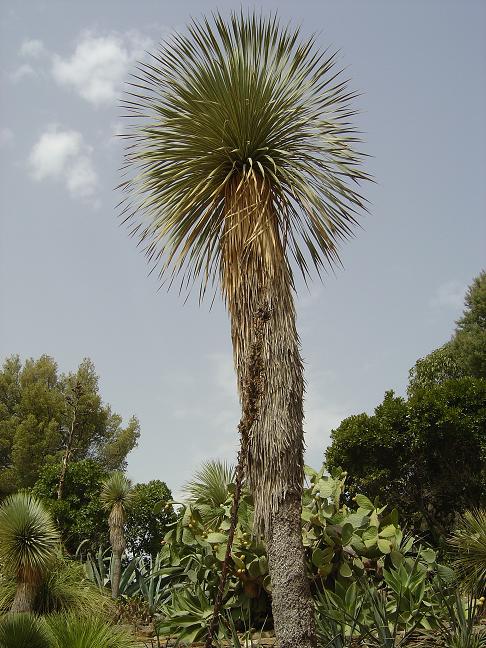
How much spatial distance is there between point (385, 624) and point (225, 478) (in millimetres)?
3921

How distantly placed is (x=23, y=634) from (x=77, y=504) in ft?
39.3

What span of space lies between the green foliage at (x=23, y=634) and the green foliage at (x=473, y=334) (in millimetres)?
21924

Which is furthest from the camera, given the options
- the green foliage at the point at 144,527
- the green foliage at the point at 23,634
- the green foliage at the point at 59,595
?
the green foliage at the point at 144,527

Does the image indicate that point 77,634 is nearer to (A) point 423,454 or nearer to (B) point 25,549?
(B) point 25,549

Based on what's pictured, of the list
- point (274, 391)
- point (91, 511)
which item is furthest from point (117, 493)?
point (274, 391)

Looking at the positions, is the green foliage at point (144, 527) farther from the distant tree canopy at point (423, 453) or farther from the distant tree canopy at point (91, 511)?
the distant tree canopy at point (423, 453)

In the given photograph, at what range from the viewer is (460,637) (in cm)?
646


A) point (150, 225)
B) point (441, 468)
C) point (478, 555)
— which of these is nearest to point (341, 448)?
point (441, 468)

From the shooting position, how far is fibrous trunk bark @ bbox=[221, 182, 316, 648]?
20.6 feet

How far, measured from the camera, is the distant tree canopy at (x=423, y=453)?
14805 millimetres

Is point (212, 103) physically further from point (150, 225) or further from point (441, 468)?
→ point (441, 468)

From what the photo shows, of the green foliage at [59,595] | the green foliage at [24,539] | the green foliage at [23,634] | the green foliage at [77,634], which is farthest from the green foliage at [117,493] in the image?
the green foliage at [23,634]

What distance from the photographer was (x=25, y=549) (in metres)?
9.84

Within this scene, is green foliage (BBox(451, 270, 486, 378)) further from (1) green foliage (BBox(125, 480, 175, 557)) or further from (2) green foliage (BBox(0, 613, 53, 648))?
(2) green foliage (BBox(0, 613, 53, 648))
